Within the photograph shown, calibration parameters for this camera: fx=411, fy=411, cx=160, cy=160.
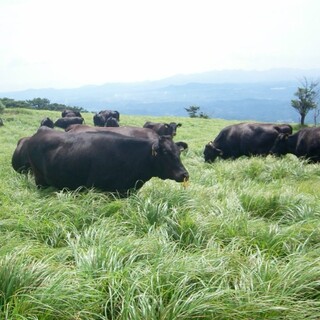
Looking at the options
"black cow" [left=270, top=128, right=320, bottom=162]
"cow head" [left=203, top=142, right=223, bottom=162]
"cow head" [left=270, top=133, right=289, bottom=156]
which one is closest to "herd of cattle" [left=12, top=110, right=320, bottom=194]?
"black cow" [left=270, top=128, right=320, bottom=162]

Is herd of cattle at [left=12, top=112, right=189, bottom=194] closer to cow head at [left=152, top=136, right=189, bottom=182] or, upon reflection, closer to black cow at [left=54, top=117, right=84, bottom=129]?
cow head at [left=152, top=136, right=189, bottom=182]

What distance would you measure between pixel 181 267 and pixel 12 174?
8031 mm

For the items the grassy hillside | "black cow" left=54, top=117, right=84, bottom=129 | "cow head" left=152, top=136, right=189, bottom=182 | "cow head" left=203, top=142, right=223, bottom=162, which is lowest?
"cow head" left=203, top=142, right=223, bottom=162

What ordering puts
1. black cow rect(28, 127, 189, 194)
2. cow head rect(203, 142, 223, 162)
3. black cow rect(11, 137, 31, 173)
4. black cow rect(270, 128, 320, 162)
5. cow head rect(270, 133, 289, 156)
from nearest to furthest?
black cow rect(28, 127, 189, 194), black cow rect(11, 137, 31, 173), black cow rect(270, 128, 320, 162), cow head rect(270, 133, 289, 156), cow head rect(203, 142, 223, 162)

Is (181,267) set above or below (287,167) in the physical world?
above

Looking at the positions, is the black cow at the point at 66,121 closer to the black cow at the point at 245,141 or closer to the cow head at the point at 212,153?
the black cow at the point at 245,141

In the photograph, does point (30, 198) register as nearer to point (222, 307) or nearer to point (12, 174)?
point (12, 174)

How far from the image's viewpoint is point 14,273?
3.72 meters

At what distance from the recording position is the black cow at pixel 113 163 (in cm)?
846

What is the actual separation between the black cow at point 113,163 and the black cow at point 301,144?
6.80 meters

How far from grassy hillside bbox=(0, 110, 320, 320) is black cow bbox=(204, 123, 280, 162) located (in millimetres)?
10230

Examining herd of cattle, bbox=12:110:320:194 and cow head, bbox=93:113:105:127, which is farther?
cow head, bbox=93:113:105:127

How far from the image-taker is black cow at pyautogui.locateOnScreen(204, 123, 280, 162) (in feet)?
56.2

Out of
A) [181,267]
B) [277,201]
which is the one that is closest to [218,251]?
[181,267]
